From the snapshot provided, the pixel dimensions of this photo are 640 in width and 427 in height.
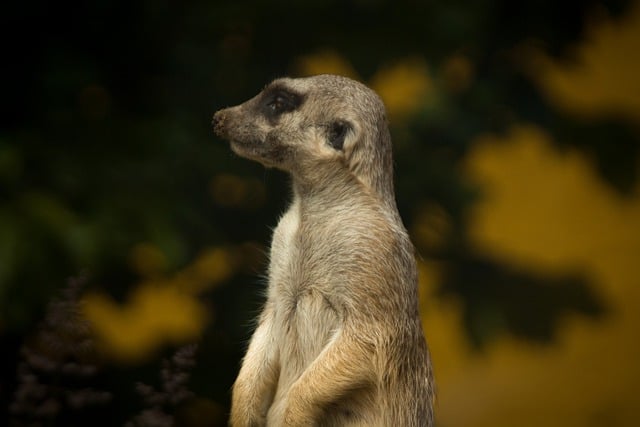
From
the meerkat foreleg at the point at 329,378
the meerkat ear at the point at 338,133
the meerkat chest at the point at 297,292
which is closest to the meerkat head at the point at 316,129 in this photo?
the meerkat ear at the point at 338,133

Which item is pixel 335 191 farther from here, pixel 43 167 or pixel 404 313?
pixel 43 167

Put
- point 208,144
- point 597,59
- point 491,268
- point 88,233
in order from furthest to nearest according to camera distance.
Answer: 1. point 597,59
2. point 491,268
3. point 208,144
4. point 88,233

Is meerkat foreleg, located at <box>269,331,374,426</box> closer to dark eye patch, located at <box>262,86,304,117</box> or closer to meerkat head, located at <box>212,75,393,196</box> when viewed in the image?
meerkat head, located at <box>212,75,393,196</box>

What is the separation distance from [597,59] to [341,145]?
3652 millimetres

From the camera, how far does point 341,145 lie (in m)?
4.10

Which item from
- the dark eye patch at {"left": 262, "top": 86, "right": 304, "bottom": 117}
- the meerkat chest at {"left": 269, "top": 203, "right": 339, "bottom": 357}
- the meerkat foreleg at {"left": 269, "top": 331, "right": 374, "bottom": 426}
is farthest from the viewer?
the dark eye patch at {"left": 262, "top": 86, "right": 304, "bottom": 117}

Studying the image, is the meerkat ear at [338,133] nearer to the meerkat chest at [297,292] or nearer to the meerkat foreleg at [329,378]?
the meerkat chest at [297,292]

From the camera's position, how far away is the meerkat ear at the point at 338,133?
4.09m

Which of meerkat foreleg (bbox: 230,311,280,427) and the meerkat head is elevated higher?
the meerkat head

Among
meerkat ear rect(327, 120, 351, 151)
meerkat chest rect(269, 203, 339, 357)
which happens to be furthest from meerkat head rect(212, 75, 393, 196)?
meerkat chest rect(269, 203, 339, 357)

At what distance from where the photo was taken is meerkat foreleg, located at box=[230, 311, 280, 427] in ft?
14.0

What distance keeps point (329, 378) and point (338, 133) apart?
2.59 feet

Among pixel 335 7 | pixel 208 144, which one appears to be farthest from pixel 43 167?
pixel 335 7

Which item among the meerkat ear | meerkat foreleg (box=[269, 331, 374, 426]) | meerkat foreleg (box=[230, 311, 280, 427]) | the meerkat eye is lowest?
meerkat foreleg (box=[269, 331, 374, 426])
